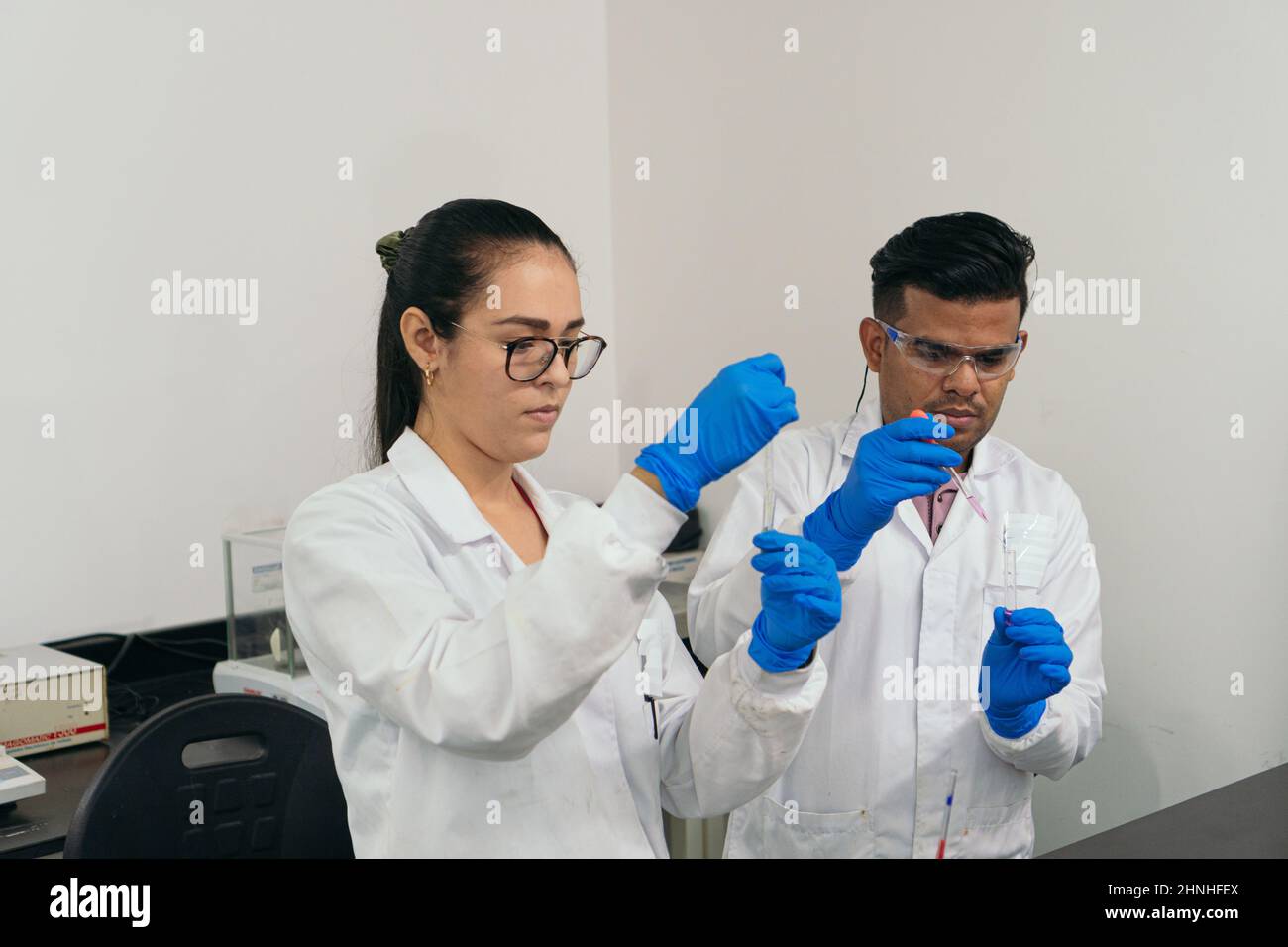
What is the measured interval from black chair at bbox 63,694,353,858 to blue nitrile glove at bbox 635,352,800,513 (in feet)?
2.28

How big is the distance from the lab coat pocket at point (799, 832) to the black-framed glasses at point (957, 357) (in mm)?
680

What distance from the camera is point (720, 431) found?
48.0 inches

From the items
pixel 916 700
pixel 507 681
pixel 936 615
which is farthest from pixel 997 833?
pixel 507 681

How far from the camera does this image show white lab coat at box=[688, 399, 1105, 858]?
1715 mm

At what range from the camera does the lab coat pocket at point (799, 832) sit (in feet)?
5.66

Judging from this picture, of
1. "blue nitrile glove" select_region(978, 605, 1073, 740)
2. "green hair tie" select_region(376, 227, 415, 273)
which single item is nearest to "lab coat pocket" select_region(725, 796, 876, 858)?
"blue nitrile glove" select_region(978, 605, 1073, 740)

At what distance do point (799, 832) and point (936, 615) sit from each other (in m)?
0.40

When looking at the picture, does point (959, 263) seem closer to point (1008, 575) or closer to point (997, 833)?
point (1008, 575)

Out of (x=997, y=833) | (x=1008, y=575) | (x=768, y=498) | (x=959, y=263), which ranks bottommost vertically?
(x=997, y=833)

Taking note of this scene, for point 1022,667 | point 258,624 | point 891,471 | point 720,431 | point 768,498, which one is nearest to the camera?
point 720,431

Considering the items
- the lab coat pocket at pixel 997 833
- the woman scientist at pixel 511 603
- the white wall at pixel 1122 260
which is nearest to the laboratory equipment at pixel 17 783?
the woman scientist at pixel 511 603

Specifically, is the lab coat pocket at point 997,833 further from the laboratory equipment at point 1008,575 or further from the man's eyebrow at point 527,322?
the man's eyebrow at point 527,322
